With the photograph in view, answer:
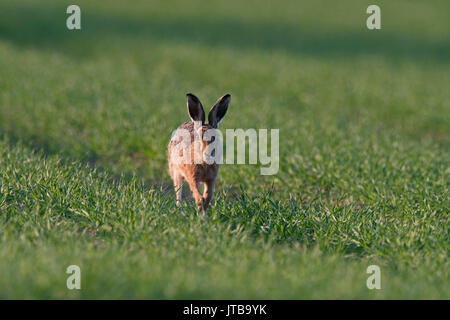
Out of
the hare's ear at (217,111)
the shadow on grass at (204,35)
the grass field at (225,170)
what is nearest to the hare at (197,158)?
the hare's ear at (217,111)

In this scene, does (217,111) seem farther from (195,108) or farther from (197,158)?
(197,158)

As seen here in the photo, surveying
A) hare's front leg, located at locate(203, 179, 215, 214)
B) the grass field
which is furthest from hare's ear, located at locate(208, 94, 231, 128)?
the grass field

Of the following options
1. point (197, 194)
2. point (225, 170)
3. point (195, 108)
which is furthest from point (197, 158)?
point (225, 170)

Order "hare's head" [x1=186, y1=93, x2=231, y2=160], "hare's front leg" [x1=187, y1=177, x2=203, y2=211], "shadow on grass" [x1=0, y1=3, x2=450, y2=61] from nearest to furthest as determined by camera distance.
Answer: "hare's head" [x1=186, y1=93, x2=231, y2=160] < "hare's front leg" [x1=187, y1=177, x2=203, y2=211] < "shadow on grass" [x1=0, y1=3, x2=450, y2=61]

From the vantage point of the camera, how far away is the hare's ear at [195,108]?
17.1ft

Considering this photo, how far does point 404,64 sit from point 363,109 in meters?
5.73

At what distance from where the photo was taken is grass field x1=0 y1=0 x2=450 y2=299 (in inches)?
173

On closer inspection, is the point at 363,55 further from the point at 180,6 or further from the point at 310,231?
the point at 310,231

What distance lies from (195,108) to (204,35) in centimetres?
1687

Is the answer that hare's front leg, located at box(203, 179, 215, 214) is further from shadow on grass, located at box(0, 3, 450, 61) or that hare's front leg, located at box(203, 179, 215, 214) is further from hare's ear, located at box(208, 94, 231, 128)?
shadow on grass, located at box(0, 3, 450, 61)

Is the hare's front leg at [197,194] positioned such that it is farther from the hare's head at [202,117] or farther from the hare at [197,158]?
the hare's head at [202,117]

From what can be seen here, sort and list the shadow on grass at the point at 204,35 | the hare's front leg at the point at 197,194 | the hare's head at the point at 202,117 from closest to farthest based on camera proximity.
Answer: the hare's head at the point at 202,117
the hare's front leg at the point at 197,194
the shadow on grass at the point at 204,35

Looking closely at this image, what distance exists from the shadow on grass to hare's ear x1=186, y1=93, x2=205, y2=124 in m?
14.2
